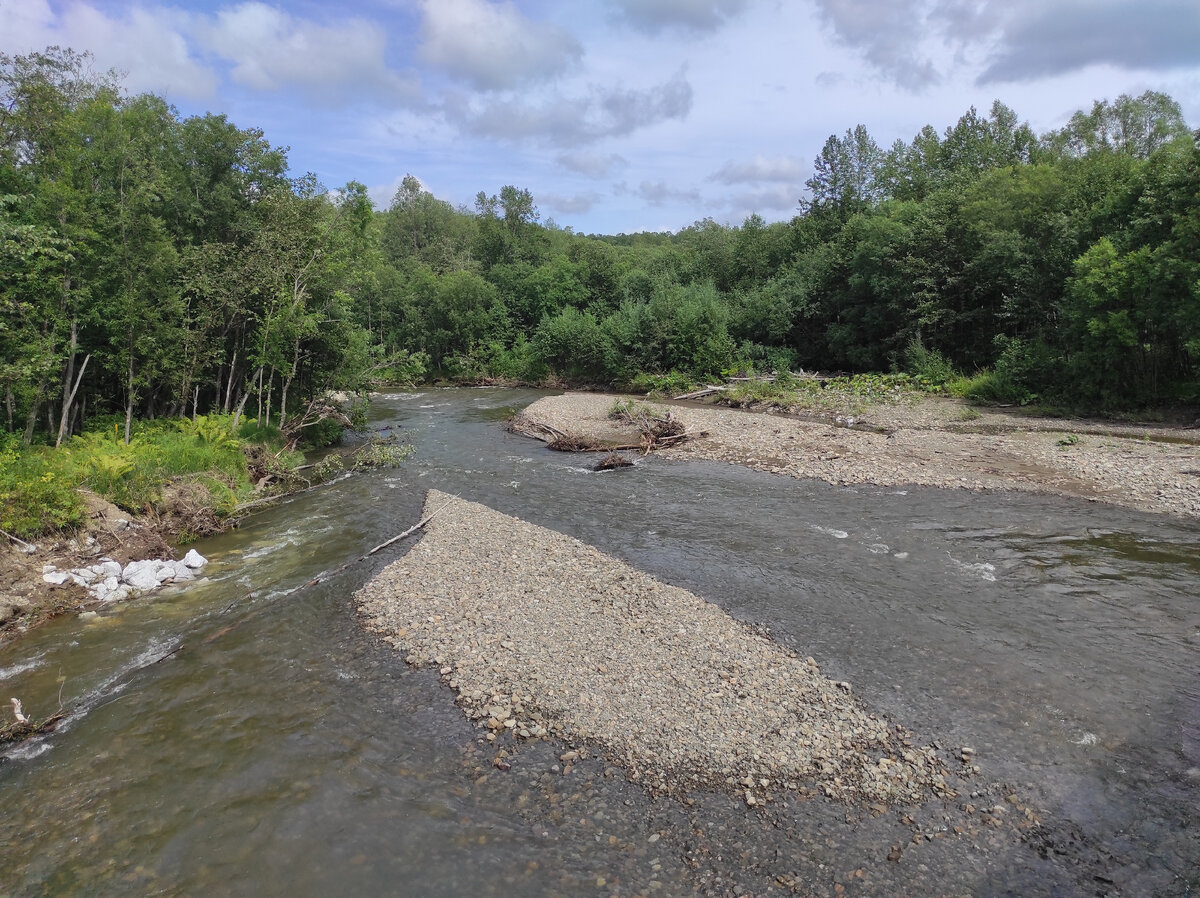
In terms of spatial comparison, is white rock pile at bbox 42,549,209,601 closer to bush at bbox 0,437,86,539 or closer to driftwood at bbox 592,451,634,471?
bush at bbox 0,437,86,539

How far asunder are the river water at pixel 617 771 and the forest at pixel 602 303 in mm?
9420

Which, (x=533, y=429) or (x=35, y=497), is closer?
(x=35, y=497)

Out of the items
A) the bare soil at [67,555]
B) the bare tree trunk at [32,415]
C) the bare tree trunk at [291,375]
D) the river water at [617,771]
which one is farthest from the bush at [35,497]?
the bare tree trunk at [291,375]

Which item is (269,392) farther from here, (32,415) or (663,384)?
(663,384)

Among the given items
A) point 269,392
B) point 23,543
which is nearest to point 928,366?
point 269,392

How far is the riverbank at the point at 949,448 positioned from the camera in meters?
17.9

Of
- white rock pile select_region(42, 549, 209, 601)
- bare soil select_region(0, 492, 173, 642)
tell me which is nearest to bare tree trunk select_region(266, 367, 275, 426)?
bare soil select_region(0, 492, 173, 642)

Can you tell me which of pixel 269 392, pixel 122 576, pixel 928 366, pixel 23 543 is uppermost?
pixel 928 366

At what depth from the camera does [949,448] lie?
22.8 m

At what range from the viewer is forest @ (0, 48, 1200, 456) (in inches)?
698

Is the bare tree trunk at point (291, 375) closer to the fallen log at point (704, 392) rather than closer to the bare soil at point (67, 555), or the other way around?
the bare soil at point (67, 555)

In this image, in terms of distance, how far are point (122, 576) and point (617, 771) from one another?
12212 millimetres

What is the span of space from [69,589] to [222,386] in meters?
17.3

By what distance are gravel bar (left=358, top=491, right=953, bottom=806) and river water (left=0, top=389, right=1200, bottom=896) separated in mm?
410
